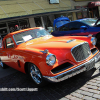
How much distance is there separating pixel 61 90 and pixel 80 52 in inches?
43.8

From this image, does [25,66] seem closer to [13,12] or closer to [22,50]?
[22,50]

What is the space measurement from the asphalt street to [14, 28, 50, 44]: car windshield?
1.48 m

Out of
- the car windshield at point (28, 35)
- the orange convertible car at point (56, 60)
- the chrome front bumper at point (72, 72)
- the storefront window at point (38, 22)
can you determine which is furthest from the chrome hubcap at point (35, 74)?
the storefront window at point (38, 22)

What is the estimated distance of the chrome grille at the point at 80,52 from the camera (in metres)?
3.01

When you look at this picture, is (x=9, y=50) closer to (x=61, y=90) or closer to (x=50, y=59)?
(x=50, y=59)

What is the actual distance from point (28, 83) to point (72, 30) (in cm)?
411

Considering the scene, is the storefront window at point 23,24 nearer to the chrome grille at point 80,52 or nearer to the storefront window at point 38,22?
the storefront window at point 38,22

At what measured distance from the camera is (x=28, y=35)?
14.0 feet

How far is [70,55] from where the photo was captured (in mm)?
2941

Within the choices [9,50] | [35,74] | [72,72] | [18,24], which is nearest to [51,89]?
[35,74]

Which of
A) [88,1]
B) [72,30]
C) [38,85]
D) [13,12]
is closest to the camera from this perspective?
[38,85]

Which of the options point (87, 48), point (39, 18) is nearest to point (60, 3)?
point (39, 18)

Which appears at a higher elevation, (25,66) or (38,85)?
(25,66)

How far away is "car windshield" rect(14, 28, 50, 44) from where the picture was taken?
4090mm
